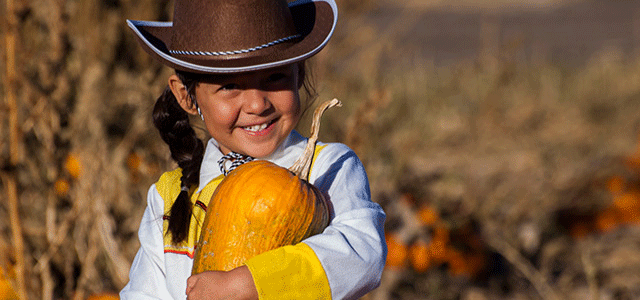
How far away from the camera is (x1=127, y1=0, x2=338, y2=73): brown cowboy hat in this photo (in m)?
1.78

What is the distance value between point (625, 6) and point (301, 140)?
22.6m

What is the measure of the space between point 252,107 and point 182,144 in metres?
0.37

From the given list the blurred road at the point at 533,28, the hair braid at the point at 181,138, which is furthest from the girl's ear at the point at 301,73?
the blurred road at the point at 533,28

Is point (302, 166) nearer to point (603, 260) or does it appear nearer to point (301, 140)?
point (301, 140)

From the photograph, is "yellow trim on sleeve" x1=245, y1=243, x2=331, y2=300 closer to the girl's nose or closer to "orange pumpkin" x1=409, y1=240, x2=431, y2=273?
the girl's nose

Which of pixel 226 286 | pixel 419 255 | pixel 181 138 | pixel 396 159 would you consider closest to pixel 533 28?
pixel 396 159

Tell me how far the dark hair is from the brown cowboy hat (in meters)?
0.10

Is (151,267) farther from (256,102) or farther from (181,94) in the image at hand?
(256,102)

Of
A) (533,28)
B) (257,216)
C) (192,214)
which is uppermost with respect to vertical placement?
(257,216)

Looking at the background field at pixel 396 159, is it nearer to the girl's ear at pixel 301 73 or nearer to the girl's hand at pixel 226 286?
the girl's ear at pixel 301 73

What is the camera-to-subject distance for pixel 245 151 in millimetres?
1919

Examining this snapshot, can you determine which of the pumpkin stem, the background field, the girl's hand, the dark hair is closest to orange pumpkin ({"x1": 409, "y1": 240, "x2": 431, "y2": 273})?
the background field

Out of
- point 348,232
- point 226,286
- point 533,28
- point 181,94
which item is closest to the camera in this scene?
point 226,286

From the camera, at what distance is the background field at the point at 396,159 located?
2.73 m
